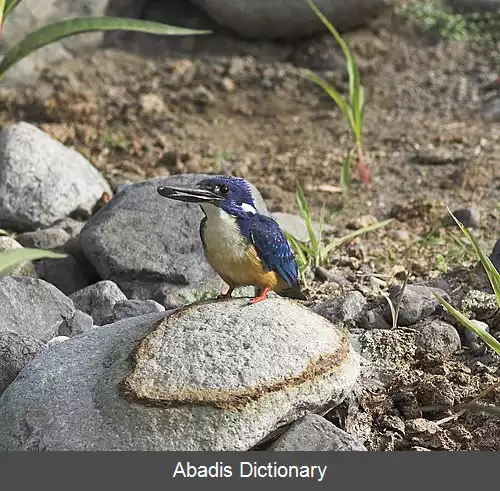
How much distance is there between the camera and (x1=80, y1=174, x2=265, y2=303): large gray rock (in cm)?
438

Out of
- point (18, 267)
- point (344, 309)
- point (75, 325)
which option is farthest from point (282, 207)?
point (75, 325)

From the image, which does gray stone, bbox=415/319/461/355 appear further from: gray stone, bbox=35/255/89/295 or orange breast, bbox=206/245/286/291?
gray stone, bbox=35/255/89/295

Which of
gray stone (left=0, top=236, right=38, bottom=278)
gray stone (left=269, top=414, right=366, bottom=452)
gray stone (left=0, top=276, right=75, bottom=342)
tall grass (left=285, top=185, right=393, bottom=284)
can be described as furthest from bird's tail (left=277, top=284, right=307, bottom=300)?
gray stone (left=0, top=236, right=38, bottom=278)

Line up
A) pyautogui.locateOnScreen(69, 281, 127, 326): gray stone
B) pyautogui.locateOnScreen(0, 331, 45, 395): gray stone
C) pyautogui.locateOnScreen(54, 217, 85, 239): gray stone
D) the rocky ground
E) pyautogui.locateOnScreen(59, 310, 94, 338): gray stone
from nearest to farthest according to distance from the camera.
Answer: the rocky ground < pyautogui.locateOnScreen(0, 331, 45, 395): gray stone < pyautogui.locateOnScreen(59, 310, 94, 338): gray stone < pyautogui.locateOnScreen(69, 281, 127, 326): gray stone < pyautogui.locateOnScreen(54, 217, 85, 239): gray stone

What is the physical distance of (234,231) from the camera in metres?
3.18

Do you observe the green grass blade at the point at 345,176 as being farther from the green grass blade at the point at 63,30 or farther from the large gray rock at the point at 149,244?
the green grass blade at the point at 63,30

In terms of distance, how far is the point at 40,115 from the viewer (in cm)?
670

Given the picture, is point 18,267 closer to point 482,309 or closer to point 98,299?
point 98,299

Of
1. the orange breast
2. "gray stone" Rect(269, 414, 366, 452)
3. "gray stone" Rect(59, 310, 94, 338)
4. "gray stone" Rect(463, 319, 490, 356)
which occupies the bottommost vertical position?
"gray stone" Rect(59, 310, 94, 338)

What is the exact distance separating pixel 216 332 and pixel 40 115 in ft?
12.9

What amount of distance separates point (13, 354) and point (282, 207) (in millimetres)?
2310

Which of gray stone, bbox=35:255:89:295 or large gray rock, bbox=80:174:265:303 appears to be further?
gray stone, bbox=35:255:89:295

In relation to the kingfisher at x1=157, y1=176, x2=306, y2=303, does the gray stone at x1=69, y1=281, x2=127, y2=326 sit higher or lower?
lower

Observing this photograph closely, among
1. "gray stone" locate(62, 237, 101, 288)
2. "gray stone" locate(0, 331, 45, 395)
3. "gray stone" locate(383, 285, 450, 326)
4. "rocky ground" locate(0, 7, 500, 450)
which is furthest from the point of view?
"gray stone" locate(62, 237, 101, 288)
